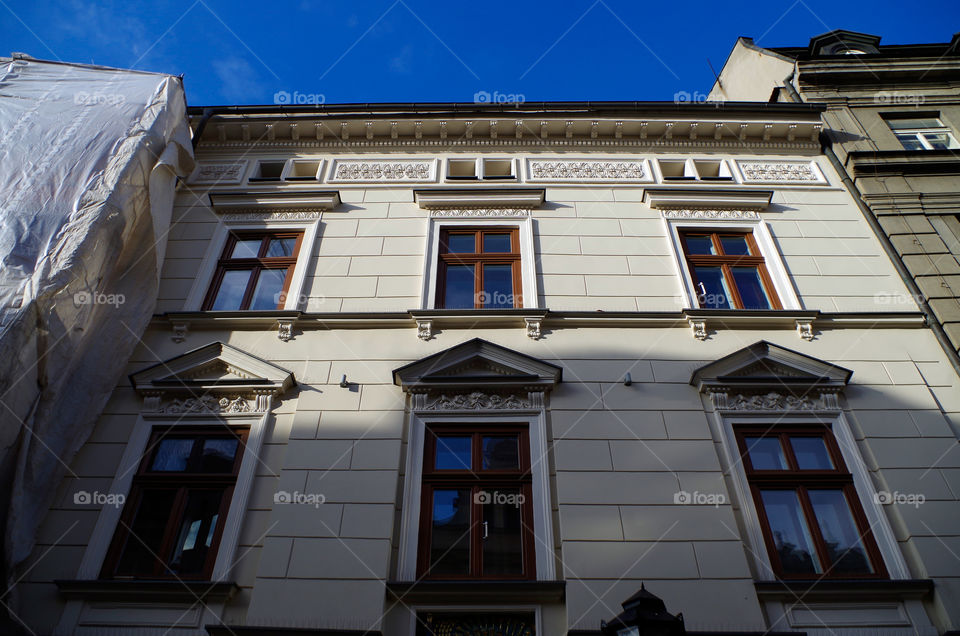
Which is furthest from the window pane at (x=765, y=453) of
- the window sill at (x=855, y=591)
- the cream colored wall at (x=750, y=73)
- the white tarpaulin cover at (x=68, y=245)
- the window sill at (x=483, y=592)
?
the cream colored wall at (x=750, y=73)

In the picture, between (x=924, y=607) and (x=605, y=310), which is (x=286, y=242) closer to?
(x=605, y=310)

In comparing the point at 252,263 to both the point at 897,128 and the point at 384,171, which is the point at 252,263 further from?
the point at 897,128

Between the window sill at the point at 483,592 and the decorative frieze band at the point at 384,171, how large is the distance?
759cm

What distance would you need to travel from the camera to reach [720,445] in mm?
8031

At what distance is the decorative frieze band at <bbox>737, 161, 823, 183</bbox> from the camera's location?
12219 mm

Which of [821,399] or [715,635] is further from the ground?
[821,399]

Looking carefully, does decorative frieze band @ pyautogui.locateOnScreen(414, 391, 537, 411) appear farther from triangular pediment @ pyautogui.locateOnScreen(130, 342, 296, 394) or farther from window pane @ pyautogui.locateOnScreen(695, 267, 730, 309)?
window pane @ pyautogui.locateOnScreen(695, 267, 730, 309)

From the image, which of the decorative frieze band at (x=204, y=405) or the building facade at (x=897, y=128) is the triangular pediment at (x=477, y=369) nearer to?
the decorative frieze band at (x=204, y=405)

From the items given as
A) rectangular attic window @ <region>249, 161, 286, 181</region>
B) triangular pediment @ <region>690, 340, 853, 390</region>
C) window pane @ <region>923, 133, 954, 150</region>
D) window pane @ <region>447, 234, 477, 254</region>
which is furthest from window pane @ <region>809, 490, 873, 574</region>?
rectangular attic window @ <region>249, 161, 286, 181</region>

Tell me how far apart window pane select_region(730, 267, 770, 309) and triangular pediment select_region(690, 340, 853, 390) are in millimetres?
1366

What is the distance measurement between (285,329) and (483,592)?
15.4ft

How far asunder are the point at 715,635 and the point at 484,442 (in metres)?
3.24

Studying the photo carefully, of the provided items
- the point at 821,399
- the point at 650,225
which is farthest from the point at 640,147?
the point at 821,399

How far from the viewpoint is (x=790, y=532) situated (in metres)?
7.39
